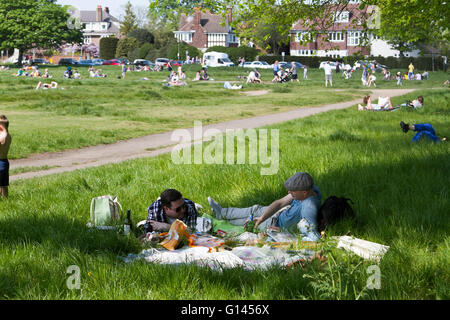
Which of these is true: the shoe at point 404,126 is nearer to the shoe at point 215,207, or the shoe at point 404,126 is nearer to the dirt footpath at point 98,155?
the dirt footpath at point 98,155

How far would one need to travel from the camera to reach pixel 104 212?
595 cm

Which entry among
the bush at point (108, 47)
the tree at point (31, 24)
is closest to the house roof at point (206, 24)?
the bush at point (108, 47)

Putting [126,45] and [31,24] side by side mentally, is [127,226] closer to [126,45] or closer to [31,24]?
[31,24]

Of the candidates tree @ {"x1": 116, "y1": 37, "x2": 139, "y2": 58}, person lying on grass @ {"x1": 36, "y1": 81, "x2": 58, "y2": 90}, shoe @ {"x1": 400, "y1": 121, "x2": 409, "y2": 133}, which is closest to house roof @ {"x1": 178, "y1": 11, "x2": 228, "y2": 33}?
tree @ {"x1": 116, "y1": 37, "x2": 139, "y2": 58}

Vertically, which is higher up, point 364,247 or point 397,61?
point 397,61

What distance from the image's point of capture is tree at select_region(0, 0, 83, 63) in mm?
73875

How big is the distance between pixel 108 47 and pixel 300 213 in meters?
94.8

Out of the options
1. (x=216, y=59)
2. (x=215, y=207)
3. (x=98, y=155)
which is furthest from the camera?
(x=216, y=59)

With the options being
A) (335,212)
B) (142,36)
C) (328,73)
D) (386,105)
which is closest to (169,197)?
(335,212)

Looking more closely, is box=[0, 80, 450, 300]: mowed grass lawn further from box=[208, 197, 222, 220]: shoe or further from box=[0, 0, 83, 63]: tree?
box=[0, 0, 83, 63]: tree

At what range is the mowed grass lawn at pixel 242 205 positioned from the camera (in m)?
3.87

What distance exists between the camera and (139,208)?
6.76m

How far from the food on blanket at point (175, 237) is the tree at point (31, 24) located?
73968mm
